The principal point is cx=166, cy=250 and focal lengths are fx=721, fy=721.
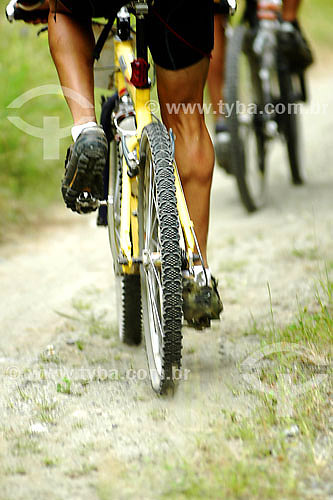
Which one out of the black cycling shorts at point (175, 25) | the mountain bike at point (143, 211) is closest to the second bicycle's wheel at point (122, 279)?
the mountain bike at point (143, 211)

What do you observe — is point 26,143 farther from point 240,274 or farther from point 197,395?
point 197,395

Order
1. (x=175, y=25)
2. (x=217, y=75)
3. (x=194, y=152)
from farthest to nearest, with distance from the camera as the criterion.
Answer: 1. (x=217, y=75)
2. (x=194, y=152)
3. (x=175, y=25)

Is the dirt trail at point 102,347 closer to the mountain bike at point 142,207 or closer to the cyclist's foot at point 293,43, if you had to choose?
the mountain bike at point 142,207

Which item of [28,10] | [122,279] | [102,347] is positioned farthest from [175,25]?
[102,347]

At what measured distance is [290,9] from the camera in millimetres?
4465

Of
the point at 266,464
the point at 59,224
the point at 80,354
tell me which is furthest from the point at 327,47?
the point at 266,464

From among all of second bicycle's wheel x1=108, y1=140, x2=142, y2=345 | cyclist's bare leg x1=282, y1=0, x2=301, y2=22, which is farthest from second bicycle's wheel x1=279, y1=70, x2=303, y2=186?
second bicycle's wheel x1=108, y1=140, x2=142, y2=345

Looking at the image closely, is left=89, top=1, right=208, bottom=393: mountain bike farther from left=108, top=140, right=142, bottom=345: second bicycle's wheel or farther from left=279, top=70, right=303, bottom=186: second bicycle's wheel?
left=279, top=70, right=303, bottom=186: second bicycle's wheel

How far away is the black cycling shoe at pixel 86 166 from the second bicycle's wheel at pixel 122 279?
0.32m

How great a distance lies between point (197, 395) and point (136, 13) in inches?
43.5

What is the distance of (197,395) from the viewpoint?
211 cm

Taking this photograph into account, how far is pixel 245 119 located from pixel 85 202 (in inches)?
98.3

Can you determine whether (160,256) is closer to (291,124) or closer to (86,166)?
(86,166)

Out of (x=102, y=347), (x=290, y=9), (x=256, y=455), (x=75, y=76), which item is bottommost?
(x=102, y=347)
